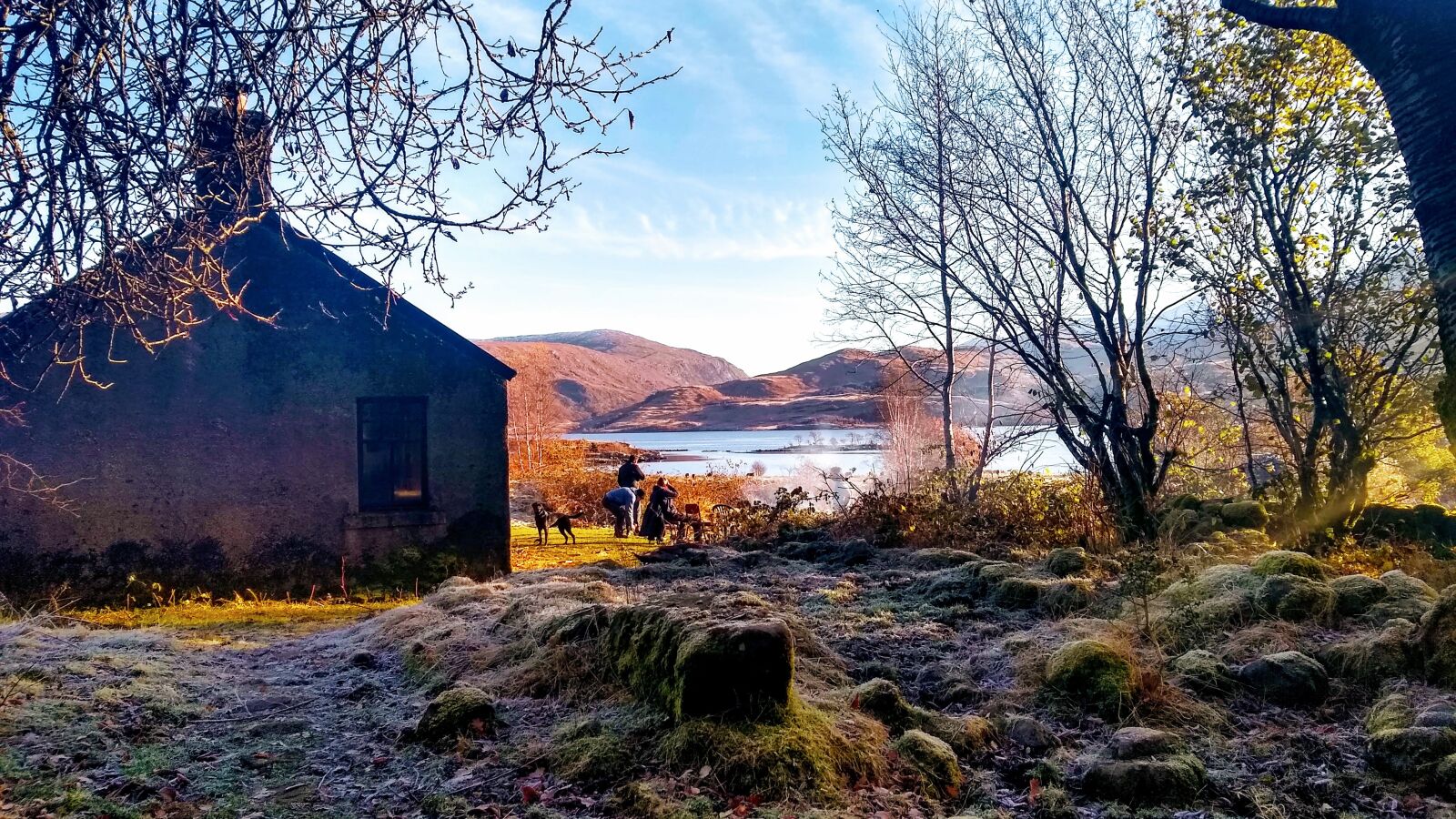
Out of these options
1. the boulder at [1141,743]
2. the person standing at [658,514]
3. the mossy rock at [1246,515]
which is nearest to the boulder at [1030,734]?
the boulder at [1141,743]

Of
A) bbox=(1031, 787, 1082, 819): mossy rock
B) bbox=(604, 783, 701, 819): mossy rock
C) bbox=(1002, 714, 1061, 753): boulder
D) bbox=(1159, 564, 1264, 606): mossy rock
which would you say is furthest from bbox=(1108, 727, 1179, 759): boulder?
bbox=(1159, 564, 1264, 606): mossy rock

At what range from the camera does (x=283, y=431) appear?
1034 centimetres

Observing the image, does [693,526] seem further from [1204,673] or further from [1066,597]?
[1204,673]

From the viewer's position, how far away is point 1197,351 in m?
10.9

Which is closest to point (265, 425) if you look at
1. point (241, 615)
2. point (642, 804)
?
point (241, 615)

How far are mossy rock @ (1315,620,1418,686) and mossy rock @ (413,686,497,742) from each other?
15.7 ft

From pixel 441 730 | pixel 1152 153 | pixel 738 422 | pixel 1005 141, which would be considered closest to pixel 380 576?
pixel 441 730

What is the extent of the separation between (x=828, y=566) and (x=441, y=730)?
5957 mm

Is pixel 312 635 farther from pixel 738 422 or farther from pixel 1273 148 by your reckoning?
pixel 738 422

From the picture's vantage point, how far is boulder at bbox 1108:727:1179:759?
391 cm

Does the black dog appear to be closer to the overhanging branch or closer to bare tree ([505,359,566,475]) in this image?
the overhanging branch

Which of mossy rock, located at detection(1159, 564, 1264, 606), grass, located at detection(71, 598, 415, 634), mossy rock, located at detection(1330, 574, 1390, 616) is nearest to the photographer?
mossy rock, located at detection(1330, 574, 1390, 616)

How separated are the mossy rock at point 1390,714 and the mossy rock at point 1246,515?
512cm

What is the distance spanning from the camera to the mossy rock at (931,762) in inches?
149
